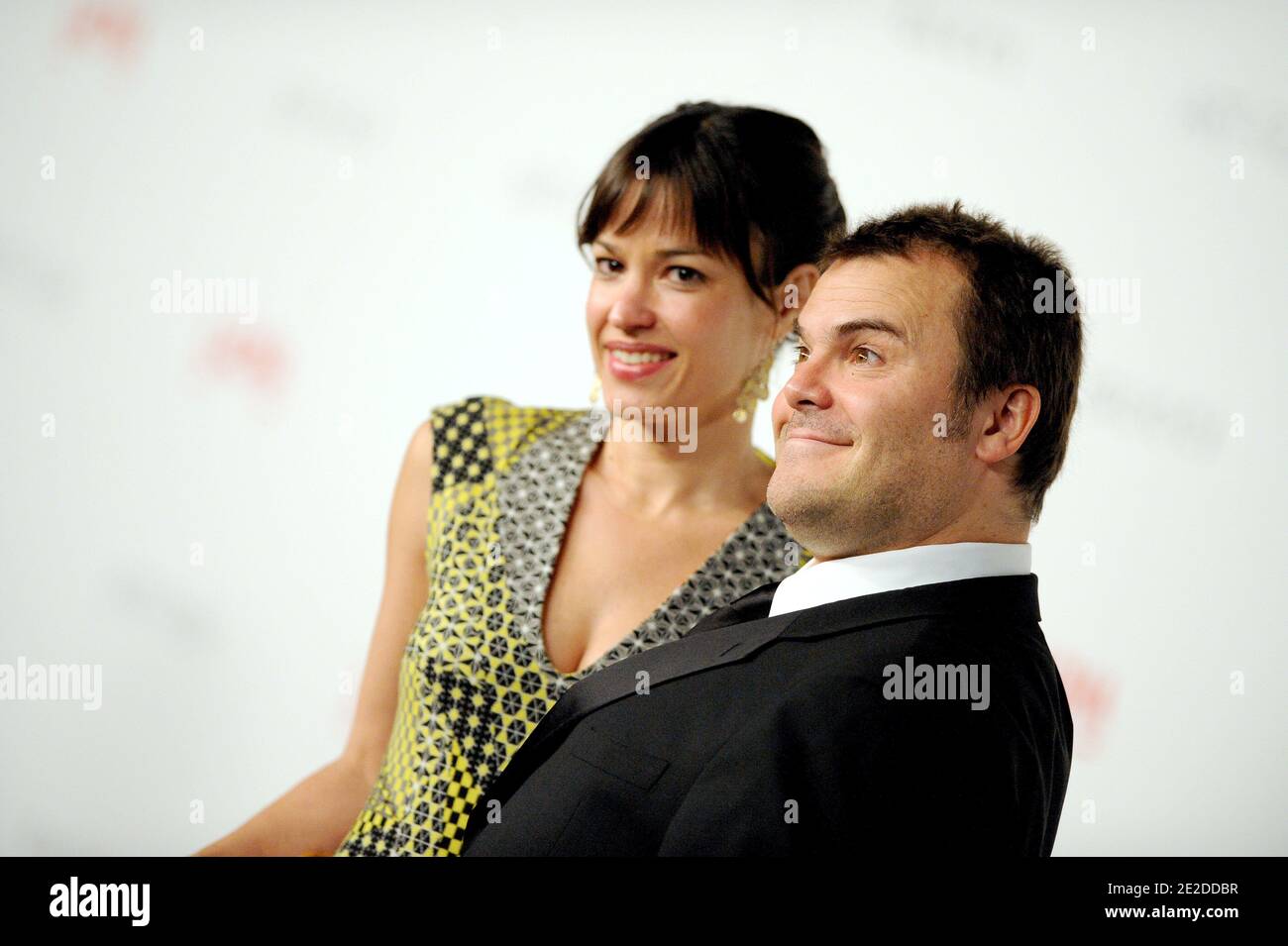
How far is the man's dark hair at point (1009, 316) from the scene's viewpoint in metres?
1.50

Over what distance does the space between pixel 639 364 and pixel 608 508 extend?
0.26 m

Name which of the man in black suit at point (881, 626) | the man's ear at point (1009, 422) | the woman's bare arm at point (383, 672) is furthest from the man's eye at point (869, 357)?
the woman's bare arm at point (383, 672)

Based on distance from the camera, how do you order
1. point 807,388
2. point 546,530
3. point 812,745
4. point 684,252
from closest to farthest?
point 812,745 < point 807,388 < point 684,252 < point 546,530

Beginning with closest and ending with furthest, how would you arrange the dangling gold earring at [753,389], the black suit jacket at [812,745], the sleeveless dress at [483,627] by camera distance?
the black suit jacket at [812,745], the sleeveless dress at [483,627], the dangling gold earring at [753,389]

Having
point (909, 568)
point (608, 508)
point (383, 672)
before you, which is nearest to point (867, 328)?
point (909, 568)

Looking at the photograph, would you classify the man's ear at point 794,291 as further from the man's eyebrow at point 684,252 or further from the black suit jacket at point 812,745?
the black suit jacket at point 812,745

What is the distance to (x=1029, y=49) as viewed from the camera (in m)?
3.14

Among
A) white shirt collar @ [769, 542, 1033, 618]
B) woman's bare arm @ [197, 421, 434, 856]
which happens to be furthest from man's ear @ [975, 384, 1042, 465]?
woman's bare arm @ [197, 421, 434, 856]

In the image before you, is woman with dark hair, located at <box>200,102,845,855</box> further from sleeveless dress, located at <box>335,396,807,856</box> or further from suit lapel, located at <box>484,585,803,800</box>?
suit lapel, located at <box>484,585,803,800</box>

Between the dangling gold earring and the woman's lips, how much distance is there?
15 cm

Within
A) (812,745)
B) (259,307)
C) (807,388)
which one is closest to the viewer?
(812,745)

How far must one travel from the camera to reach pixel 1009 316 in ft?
4.97

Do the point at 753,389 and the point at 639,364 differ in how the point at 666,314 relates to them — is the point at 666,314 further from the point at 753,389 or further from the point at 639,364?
the point at 753,389
